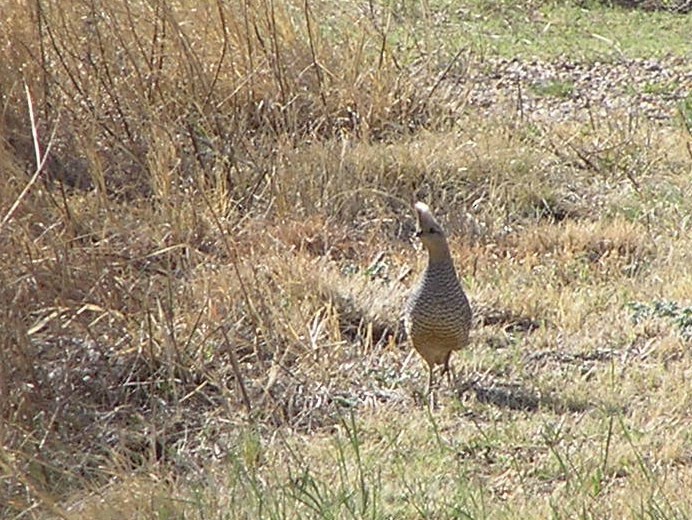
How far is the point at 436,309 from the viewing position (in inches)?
180

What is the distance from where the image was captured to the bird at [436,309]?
455 centimetres

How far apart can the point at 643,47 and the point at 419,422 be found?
5.56m

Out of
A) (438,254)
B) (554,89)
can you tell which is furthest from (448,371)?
(554,89)

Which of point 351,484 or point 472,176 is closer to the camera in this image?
point 351,484

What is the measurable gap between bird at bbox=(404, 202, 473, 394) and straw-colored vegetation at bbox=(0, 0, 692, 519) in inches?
7.9

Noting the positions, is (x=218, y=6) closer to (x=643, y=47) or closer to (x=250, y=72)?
(x=250, y=72)

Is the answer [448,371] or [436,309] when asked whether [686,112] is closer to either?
[448,371]

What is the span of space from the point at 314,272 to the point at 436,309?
3.05 ft

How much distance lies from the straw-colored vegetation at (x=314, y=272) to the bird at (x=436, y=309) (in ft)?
0.66

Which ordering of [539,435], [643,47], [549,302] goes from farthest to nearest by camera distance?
1. [643,47]
2. [549,302]
3. [539,435]

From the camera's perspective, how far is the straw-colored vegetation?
13.3 ft

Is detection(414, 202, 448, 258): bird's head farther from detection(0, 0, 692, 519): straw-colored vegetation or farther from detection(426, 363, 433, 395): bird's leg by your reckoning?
detection(0, 0, 692, 519): straw-colored vegetation

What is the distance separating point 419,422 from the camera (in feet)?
14.7

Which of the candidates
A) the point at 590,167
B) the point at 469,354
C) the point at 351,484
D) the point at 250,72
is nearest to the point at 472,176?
the point at 590,167
